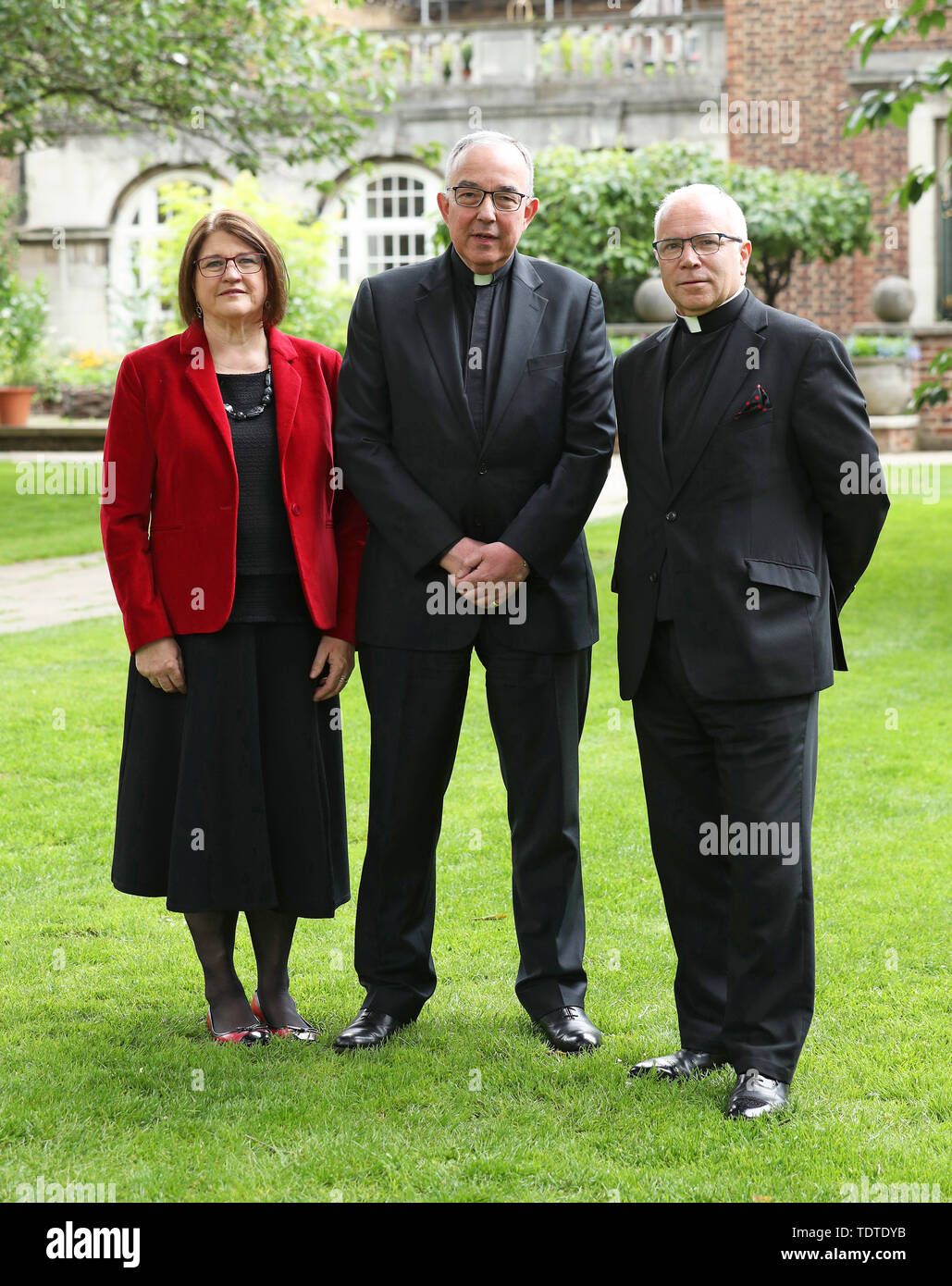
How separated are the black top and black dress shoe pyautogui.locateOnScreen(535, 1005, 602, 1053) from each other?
1.29 metres

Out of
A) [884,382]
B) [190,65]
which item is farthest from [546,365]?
[884,382]

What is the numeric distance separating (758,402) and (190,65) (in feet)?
37.8

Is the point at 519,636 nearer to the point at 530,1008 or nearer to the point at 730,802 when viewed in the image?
the point at 730,802

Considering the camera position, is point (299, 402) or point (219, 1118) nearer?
point (219, 1118)

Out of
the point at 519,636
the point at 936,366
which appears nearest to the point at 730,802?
the point at 519,636

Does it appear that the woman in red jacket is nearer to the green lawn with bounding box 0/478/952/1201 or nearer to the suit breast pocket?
the green lawn with bounding box 0/478/952/1201

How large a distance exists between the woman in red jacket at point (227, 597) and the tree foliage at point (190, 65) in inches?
384

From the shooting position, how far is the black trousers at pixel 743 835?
11.5 ft

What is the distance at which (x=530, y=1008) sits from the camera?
159 inches

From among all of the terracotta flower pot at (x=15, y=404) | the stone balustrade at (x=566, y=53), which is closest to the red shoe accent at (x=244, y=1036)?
the terracotta flower pot at (x=15, y=404)

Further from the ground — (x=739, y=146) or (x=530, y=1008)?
(x=739, y=146)

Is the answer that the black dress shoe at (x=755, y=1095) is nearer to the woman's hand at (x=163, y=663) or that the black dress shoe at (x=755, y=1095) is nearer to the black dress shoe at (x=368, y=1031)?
the black dress shoe at (x=368, y=1031)

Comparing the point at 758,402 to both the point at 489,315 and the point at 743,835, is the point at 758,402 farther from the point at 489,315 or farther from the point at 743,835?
the point at 743,835

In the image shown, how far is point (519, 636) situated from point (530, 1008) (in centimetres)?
104
